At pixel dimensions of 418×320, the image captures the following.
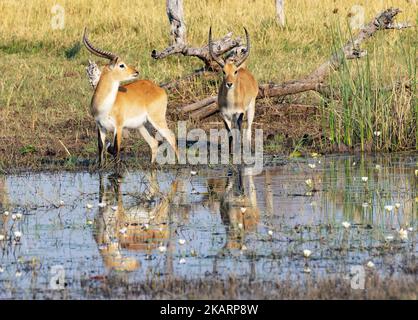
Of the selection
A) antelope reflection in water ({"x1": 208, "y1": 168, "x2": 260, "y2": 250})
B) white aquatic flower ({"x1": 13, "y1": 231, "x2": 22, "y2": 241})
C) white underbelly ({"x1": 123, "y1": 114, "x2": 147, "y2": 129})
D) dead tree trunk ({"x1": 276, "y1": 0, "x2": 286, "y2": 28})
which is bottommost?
white aquatic flower ({"x1": 13, "y1": 231, "x2": 22, "y2": 241})

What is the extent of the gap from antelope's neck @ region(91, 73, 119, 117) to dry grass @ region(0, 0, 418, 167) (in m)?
0.73

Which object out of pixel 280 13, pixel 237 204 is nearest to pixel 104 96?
pixel 237 204

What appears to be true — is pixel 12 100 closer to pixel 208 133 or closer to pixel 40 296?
pixel 208 133

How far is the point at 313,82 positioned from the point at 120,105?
2839 millimetres

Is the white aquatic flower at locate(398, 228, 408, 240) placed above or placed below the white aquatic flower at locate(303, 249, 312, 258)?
above

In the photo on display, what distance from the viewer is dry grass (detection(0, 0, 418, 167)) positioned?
37.5 ft

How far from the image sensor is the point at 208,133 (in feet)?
39.4

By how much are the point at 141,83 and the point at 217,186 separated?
221 cm

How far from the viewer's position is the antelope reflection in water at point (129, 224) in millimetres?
6592

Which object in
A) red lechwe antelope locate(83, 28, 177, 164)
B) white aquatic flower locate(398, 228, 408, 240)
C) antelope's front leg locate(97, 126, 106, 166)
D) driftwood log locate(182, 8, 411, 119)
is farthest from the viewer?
driftwood log locate(182, 8, 411, 119)

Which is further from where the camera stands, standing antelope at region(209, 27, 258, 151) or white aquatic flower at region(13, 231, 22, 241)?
standing antelope at region(209, 27, 258, 151)

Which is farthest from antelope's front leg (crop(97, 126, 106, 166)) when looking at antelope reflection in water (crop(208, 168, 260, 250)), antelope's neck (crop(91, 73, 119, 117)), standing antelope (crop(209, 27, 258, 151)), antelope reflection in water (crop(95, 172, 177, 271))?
standing antelope (crop(209, 27, 258, 151))

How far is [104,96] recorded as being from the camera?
1021 centimetres

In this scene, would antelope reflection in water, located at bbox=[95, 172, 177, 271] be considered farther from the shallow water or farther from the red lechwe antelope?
the red lechwe antelope
